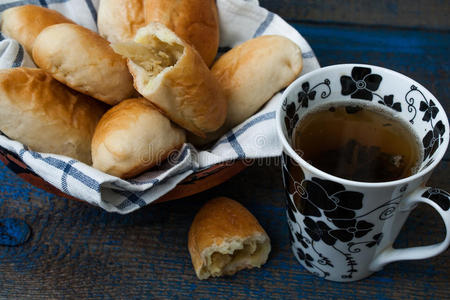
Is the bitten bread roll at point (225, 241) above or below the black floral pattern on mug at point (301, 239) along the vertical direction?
below

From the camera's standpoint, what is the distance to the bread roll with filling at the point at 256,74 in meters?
0.84

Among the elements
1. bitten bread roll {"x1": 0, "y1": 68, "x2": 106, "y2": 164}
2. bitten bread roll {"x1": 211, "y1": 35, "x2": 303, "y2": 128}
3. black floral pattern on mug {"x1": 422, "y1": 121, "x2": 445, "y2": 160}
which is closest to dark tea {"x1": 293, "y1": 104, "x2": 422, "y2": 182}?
black floral pattern on mug {"x1": 422, "y1": 121, "x2": 445, "y2": 160}

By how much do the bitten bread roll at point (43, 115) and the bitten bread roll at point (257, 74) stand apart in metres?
0.25

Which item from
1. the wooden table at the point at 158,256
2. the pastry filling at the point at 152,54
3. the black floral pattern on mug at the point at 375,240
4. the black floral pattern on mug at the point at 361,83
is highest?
the pastry filling at the point at 152,54

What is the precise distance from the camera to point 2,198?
92 cm

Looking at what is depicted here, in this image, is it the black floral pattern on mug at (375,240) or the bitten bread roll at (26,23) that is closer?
the black floral pattern on mug at (375,240)

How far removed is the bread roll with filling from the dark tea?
12 cm

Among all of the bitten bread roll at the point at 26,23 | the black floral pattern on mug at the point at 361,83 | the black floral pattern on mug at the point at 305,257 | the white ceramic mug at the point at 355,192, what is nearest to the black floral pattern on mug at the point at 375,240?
the white ceramic mug at the point at 355,192

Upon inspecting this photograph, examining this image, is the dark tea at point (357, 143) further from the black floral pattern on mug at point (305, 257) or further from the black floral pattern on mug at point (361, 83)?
the black floral pattern on mug at point (305, 257)

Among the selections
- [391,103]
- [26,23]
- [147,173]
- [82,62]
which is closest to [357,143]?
[391,103]

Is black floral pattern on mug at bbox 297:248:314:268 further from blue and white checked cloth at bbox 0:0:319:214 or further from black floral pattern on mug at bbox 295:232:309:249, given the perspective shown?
blue and white checked cloth at bbox 0:0:319:214

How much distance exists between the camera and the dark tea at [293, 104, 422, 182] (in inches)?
27.1

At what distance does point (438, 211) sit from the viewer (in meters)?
0.66

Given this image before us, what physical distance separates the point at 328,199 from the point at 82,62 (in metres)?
0.44
